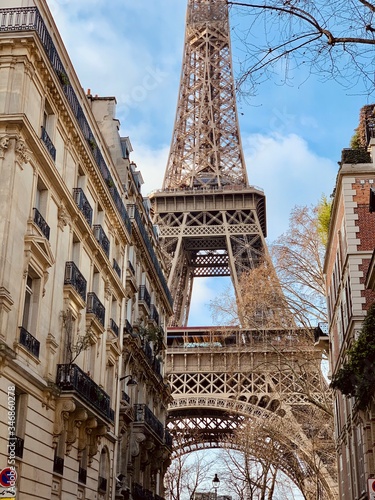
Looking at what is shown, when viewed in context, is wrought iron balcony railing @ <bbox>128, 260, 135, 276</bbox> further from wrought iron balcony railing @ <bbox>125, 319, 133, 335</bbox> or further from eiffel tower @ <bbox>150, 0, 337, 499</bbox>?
eiffel tower @ <bbox>150, 0, 337, 499</bbox>

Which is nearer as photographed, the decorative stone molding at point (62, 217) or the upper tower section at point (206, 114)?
the decorative stone molding at point (62, 217)

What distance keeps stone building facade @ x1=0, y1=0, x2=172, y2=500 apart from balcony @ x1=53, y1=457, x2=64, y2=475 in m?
0.07

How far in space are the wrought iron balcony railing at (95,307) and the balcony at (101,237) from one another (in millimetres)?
2253

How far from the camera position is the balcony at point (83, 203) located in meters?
24.9

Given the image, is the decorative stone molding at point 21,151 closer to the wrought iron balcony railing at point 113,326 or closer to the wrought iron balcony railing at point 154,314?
the wrought iron balcony railing at point 113,326

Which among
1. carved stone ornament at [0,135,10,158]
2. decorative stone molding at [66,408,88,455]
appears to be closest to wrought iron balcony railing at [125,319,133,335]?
decorative stone molding at [66,408,88,455]

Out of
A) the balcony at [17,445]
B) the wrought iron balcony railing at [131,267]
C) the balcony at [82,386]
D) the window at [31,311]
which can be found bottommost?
the balcony at [17,445]

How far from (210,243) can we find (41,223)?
202ft

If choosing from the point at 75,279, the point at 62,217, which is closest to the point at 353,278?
the point at 75,279

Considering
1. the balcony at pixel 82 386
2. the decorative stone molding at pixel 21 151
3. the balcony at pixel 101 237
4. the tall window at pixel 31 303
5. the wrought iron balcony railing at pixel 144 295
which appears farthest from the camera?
the wrought iron balcony railing at pixel 144 295

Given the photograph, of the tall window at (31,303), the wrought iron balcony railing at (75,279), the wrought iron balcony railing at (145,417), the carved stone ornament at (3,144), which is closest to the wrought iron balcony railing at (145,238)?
the wrought iron balcony railing at (145,417)

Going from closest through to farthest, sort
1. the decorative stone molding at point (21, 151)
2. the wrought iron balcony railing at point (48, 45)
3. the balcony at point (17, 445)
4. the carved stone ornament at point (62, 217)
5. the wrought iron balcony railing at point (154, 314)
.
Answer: the balcony at point (17, 445), the decorative stone molding at point (21, 151), the wrought iron balcony railing at point (48, 45), the carved stone ornament at point (62, 217), the wrought iron balcony railing at point (154, 314)

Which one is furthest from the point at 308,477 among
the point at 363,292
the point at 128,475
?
the point at 363,292

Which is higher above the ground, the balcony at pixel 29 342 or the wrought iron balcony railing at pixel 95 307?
the wrought iron balcony railing at pixel 95 307
